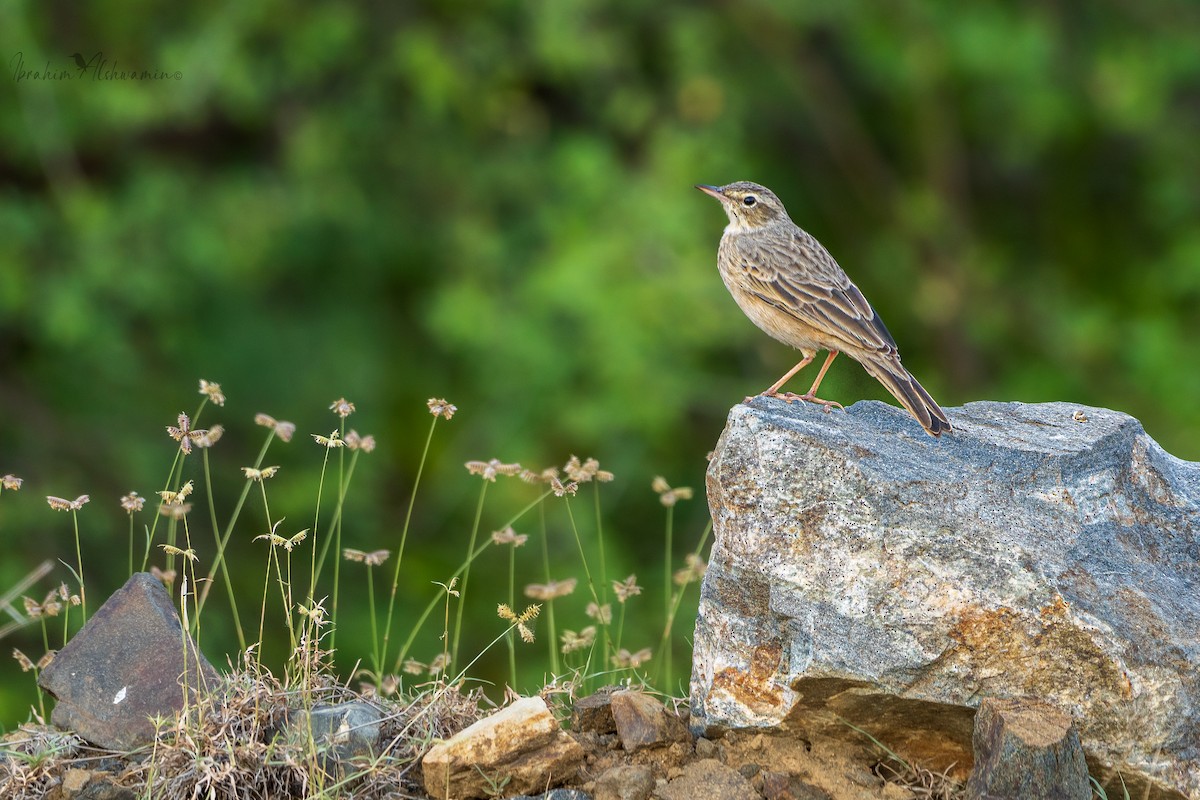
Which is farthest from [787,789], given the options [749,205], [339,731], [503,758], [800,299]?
[749,205]

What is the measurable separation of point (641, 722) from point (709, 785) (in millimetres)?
331

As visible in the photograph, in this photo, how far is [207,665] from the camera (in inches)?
182

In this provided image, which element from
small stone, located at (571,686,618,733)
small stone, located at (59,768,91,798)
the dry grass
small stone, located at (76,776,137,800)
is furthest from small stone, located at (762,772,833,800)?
small stone, located at (59,768,91,798)

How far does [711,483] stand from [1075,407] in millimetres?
1576

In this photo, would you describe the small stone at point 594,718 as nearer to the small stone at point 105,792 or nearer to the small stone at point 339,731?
the small stone at point 339,731

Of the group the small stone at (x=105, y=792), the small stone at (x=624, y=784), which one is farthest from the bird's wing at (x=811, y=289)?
the small stone at (x=105, y=792)

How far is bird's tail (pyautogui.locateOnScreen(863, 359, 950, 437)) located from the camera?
4.96 metres

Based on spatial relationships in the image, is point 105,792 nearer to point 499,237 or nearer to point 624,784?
point 624,784

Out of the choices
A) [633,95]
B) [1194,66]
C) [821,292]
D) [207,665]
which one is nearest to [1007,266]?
[1194,66]

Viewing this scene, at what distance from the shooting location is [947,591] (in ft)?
13.9

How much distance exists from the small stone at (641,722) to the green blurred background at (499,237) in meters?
6.13

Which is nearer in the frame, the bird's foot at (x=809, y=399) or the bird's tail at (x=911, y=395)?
the bird's tail at (x=911, y=395)

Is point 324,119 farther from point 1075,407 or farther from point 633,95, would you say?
point 1075,407

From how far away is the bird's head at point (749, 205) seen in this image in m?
7.33
